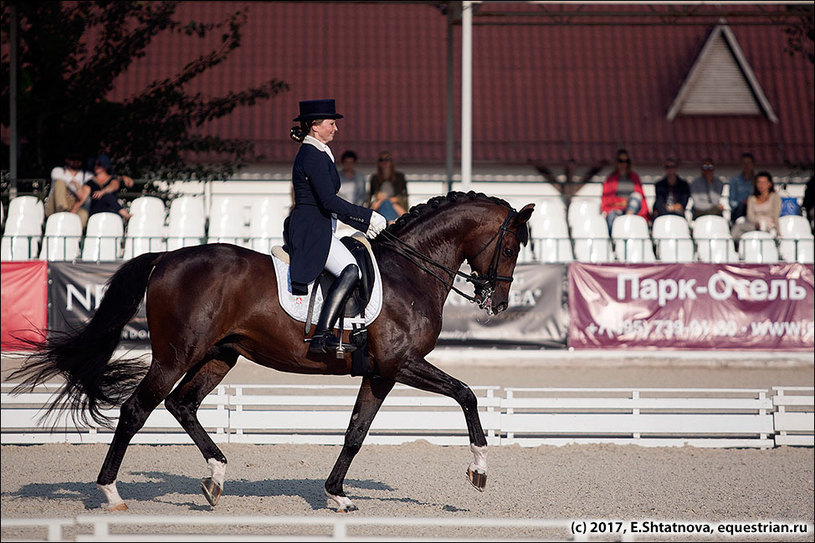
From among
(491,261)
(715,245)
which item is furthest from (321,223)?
(715,245)

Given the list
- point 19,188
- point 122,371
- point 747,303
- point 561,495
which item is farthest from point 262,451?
point 19,188

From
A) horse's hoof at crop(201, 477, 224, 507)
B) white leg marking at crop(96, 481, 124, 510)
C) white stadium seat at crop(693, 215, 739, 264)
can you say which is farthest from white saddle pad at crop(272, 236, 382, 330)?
white stadium seat at crop(693, 215, 739, 264)

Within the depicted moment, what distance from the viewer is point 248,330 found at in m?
6.48

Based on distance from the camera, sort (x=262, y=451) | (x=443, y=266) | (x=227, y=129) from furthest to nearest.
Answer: (x=227, y=129)
(x=262, y=451)
(x=443, y=266)

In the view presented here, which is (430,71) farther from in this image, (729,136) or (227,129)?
(729,136)

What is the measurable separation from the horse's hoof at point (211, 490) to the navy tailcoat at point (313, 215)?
49.9 inches

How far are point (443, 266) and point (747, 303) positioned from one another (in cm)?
785

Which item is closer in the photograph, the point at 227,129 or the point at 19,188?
the point at 19,188

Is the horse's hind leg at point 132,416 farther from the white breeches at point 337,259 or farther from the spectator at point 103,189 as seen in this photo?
the spectator at point 103,189

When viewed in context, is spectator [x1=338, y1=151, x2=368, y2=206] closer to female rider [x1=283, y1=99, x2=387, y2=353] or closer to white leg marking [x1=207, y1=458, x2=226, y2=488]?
female rider [x1=283, y1=99, x2=387, y2=353]

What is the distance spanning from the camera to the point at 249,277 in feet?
21.3

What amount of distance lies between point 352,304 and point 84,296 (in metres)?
7.28

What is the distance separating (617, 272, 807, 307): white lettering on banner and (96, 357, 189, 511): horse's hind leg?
8156 mm

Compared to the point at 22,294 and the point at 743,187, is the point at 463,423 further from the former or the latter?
the point at 743,187
